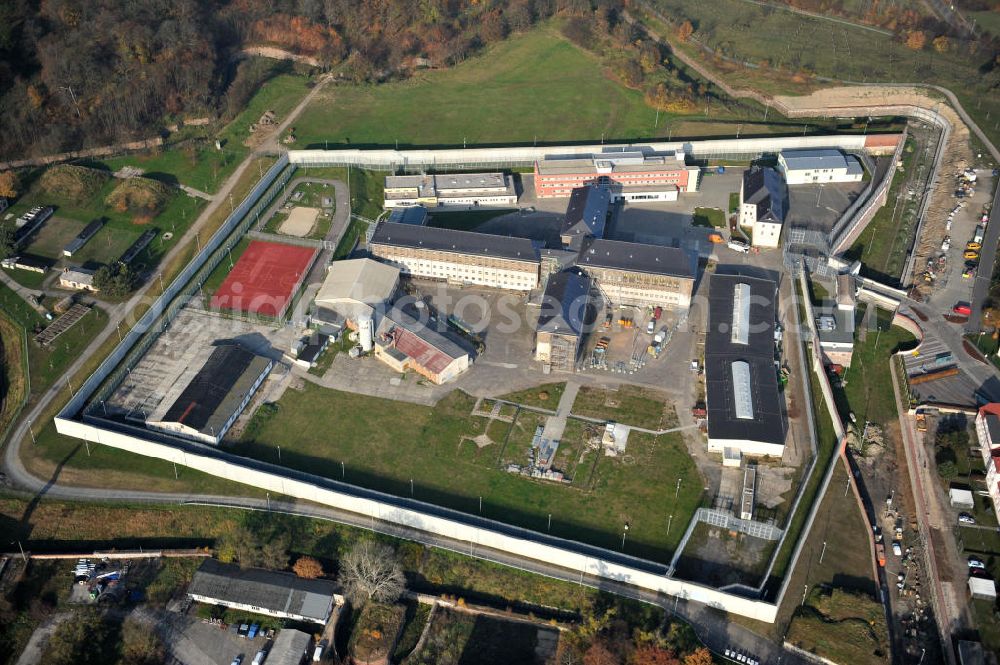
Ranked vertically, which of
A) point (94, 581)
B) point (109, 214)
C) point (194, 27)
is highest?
point (194, 27)

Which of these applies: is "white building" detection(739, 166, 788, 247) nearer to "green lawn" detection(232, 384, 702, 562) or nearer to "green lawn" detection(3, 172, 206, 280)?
"green lawn" detection(232, 384, 702, 562)

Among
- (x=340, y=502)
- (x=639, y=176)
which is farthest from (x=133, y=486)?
(x=639, y=176)

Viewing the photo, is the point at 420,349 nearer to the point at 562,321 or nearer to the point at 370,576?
the point at 562,321

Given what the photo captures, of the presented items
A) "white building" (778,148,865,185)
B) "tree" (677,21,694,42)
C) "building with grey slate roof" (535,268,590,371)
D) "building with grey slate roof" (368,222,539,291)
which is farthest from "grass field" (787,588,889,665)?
"tree" (677,21,694,42)

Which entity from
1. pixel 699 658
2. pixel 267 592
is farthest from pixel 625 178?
pixel 267 592

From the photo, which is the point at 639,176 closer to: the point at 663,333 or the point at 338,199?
the point at 663,333

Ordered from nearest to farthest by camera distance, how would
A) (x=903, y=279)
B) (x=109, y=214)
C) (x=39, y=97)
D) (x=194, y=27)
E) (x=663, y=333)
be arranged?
(x=663, y=333) → (x=903, y=279) → (x=109, y=214) → (x=39, y=97) → (x=194, y=27)
